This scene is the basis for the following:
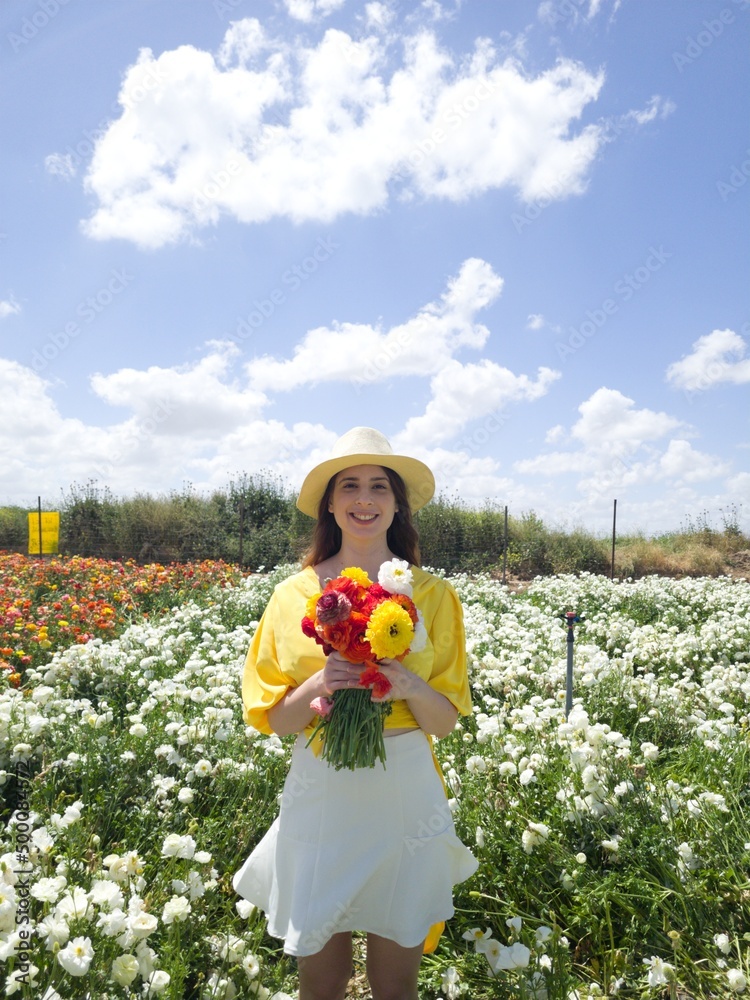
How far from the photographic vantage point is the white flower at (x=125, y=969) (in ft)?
6.35

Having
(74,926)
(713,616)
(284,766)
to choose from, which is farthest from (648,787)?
(713,616)

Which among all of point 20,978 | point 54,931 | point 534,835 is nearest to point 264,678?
point 54,931

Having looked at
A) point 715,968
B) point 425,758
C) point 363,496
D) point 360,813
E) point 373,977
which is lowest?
point 715,968

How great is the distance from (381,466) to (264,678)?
0.81 metres

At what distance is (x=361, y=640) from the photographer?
A: 5.93 ft

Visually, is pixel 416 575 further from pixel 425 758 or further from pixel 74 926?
pixel 74 926

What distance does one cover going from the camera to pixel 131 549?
57.6 feet

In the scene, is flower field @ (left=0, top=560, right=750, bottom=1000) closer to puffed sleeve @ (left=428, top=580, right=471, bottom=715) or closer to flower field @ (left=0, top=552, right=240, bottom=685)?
puffed sleeve @ (left=428, top=580, right=471, bottom=715)

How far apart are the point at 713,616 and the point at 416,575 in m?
6.50

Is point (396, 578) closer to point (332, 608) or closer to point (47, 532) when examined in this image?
point (332, 608)

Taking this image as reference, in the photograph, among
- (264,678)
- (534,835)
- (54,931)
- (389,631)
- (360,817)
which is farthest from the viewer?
(534,835)

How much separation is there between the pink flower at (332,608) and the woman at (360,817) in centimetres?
12

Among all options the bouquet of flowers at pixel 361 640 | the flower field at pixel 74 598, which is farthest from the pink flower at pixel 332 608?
the flower field at pixel 74 598

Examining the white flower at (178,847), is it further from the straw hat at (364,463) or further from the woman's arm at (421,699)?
the straw hat at (364,463)
